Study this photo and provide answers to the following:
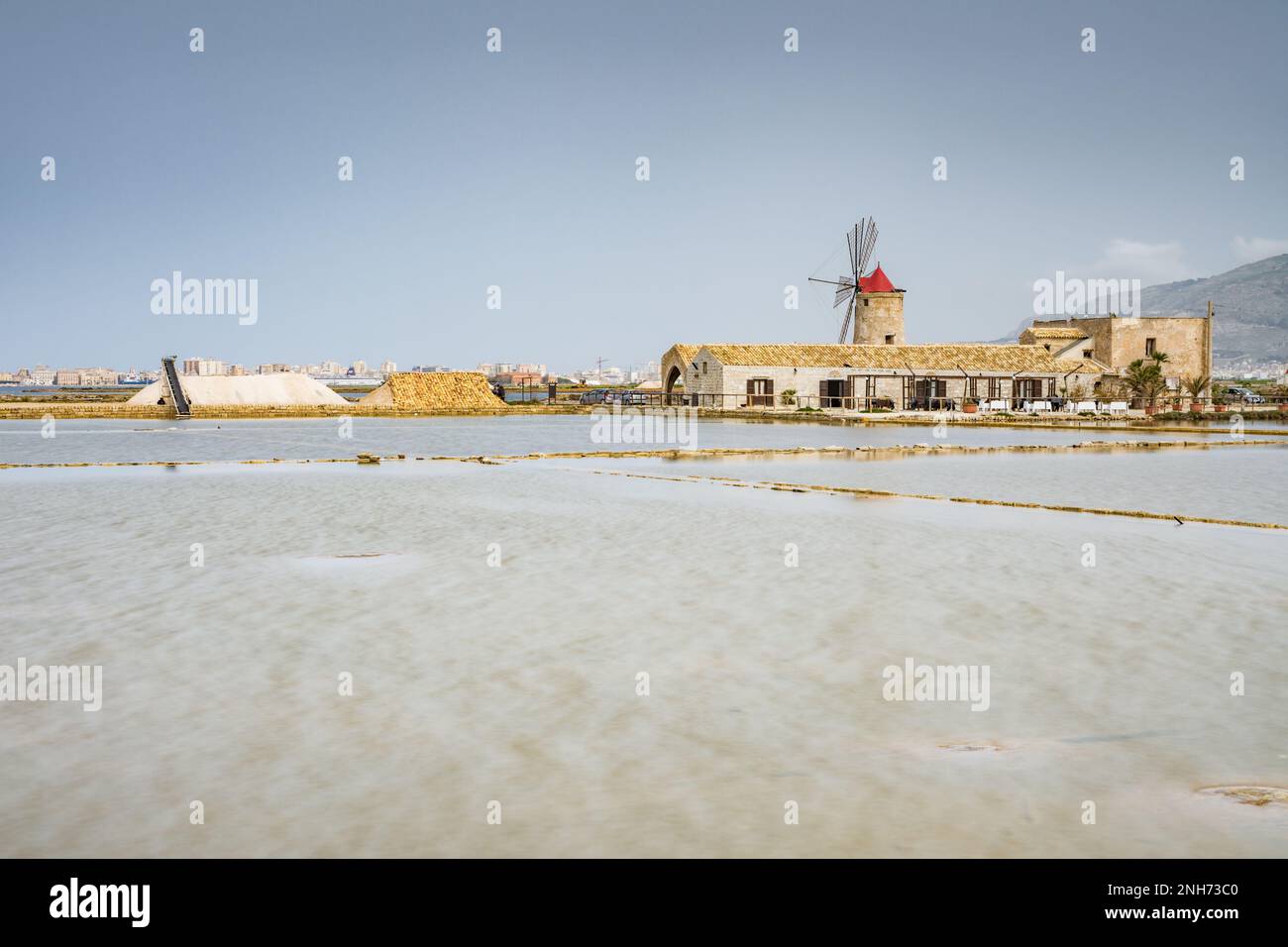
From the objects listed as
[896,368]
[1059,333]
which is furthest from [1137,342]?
[896,368]

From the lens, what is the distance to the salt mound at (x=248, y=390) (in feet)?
184

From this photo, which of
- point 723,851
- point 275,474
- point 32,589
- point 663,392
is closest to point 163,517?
point 32,589

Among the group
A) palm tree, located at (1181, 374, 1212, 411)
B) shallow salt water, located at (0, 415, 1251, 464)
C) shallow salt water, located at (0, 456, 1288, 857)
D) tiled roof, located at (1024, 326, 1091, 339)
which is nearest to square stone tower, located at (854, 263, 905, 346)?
tiled roof, located at (1024, 326, 1091, 339)

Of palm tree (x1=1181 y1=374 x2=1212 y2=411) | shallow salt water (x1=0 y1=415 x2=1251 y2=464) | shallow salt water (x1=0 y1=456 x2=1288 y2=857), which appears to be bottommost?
shallow salt water (x1=0 y1=456 x2=1288 y2=857)

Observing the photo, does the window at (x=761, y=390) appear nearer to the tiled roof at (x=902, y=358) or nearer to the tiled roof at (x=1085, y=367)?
the tiled roof at (x=902, y=358)

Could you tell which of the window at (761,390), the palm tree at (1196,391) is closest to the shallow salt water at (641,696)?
the palm tree at (1196,391)

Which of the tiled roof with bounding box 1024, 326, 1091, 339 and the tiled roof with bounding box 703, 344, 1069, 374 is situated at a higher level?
the tiled roof with bounding box 1024, 326, 1091, 339

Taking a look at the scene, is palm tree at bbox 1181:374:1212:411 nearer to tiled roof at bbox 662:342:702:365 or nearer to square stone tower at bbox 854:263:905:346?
square stone tower at bbox 854:263:905:346

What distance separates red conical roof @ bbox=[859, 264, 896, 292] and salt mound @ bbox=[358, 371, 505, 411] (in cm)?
2142

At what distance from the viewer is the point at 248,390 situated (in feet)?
190

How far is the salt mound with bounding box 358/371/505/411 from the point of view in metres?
57.0

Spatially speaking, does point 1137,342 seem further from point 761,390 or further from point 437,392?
point 437,392

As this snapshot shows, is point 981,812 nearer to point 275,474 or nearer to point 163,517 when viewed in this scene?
point 163,517
